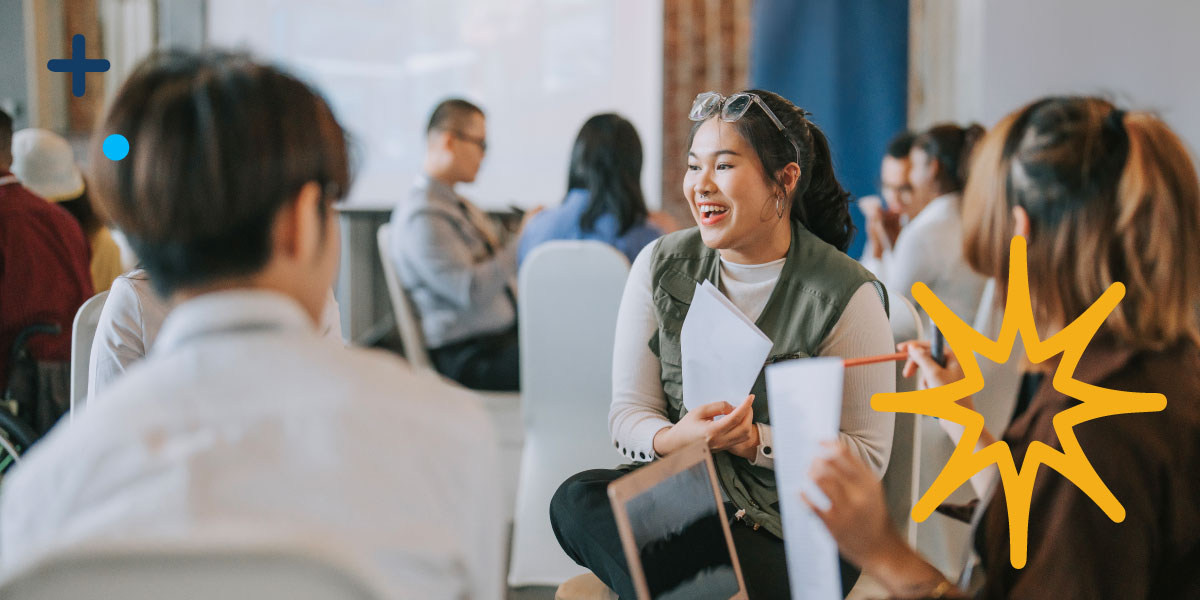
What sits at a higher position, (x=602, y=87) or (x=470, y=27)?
(x=470, y=27)

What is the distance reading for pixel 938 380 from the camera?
1138 millimetres

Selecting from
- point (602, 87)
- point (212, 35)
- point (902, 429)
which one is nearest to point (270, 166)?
point (902, 429)

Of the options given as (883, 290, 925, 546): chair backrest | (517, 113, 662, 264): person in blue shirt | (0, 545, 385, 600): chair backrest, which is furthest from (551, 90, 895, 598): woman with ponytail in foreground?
(517, 113, 662, 264): person in blue shirt

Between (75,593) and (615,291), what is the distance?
1765mm

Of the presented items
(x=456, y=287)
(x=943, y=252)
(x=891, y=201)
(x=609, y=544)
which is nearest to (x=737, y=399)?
A: (x=609, y=544)

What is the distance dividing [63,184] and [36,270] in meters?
0.37

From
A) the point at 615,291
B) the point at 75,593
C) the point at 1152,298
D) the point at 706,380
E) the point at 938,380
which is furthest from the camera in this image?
the point at 615,291

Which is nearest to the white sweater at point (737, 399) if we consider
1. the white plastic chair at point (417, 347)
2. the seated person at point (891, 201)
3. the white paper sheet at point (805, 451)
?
the white paper sheet at point (805, 451)

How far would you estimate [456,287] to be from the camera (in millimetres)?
3047

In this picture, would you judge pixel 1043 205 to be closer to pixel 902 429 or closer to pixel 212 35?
pixel 902 429

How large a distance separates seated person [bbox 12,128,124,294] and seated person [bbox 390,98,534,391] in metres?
0.87

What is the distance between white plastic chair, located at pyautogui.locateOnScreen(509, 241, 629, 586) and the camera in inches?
89.5

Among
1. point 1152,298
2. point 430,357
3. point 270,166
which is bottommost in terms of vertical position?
point 430,357

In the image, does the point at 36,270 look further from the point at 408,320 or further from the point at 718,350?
the point at 718,350
